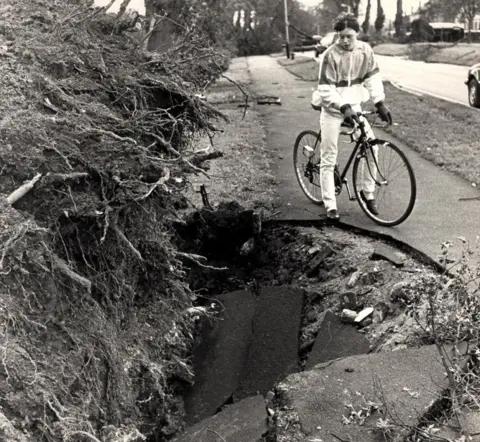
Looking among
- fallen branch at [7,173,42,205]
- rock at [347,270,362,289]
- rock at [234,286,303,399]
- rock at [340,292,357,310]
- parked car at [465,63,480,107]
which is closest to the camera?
fallen branch at [7,173,42,205]

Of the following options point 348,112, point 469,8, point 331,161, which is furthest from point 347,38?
point 469,8

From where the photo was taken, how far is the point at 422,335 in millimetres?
4340

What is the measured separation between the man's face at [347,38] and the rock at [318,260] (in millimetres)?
1855

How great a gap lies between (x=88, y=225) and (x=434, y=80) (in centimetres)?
2176

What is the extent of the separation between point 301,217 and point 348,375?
128 inches

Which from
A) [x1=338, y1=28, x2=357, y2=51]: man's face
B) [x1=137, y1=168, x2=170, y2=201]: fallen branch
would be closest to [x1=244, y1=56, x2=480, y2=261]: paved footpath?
[x1=338, y1=28, x2=357, y2=51]: man's face

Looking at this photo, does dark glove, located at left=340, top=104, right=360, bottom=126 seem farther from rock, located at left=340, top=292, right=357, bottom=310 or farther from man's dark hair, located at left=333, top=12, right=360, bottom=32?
rock, located at left=340, top=292, right=357, bottom=310

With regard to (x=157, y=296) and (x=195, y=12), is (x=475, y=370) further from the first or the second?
(x=195, y=12)

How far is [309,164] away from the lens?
7551 mm

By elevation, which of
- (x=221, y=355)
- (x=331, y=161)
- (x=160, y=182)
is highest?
(x=160, y=182)

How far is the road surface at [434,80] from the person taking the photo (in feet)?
62.5

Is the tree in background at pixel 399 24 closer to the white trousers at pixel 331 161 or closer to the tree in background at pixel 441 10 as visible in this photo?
the tree in background at pixel 441 10

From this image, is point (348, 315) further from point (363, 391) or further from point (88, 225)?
point (88, 225)

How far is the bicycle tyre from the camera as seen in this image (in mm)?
6320
